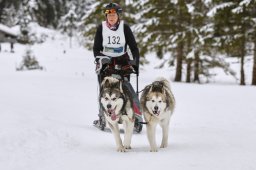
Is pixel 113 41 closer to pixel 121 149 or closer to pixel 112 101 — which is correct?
pixel 112 101

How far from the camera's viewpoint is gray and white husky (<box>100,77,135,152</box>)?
580 centimetres

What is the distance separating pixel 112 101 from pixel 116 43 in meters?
1.55

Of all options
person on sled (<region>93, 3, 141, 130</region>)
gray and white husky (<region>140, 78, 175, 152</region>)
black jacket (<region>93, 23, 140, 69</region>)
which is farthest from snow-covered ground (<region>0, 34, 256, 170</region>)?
black jacket (<region>93, 23, 140, 69</region>)

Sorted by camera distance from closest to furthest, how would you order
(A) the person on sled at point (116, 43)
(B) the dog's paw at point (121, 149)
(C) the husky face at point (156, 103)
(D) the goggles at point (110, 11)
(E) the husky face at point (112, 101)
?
(E) the husky face at point (112, 101)
(C) the husky face at point (156, 103)
(B) the dog's paw at point (121, 149)
(D) the goggles at point (110, 11)
(A) the person on sled at point (116, 43)

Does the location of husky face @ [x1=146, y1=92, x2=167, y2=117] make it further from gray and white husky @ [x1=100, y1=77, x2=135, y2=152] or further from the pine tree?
the pine tree

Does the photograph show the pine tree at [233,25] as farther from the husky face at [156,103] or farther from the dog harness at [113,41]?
the husky face at [156,103]

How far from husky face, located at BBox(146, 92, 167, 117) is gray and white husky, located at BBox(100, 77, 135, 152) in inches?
11.4

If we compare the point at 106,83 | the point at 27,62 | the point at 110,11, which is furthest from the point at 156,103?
the point at 27,62

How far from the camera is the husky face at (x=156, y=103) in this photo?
595 centimetres

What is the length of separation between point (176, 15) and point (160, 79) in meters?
17.0

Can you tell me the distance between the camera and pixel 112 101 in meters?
5.79

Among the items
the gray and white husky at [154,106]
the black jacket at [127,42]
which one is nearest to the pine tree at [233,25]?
the black jacket at [127,42]

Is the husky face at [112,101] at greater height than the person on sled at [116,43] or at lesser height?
lesser

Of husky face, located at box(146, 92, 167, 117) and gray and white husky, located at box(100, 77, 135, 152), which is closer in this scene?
gray and white husky, located at box(100, 77, 135, 152)
